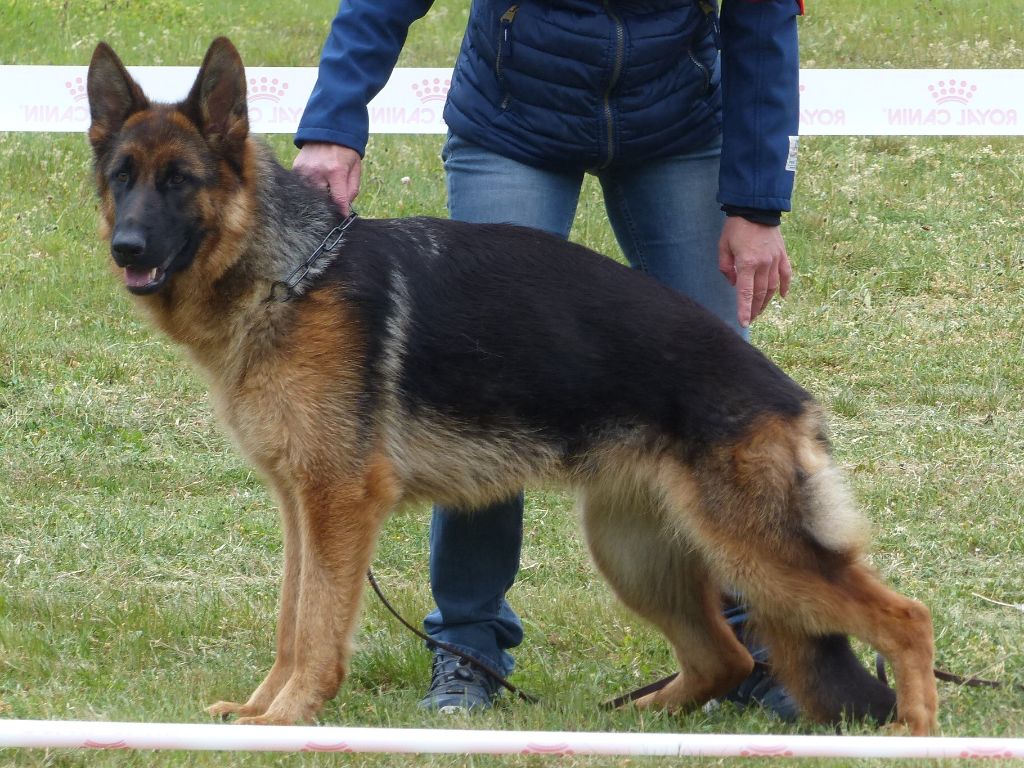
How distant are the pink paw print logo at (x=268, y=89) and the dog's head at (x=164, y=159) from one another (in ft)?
20.2

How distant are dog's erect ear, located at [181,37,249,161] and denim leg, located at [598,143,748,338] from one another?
1.16 m

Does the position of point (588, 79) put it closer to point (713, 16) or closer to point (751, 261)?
point (713, 16)

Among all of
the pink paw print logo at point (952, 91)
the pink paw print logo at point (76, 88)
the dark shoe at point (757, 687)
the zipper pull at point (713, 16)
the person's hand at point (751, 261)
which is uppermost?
the pink paw print logo at point (952, 91)

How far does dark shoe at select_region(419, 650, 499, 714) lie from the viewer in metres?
3.86

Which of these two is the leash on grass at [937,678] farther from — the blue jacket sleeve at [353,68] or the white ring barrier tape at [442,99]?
the white ring barrier tape at [442,99]

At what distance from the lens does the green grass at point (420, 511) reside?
4.03 metres

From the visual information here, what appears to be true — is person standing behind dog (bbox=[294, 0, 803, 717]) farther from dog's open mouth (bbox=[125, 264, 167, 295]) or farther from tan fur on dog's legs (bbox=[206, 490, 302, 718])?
dog's open mouth (bbox=[125, 264, 167, 295])

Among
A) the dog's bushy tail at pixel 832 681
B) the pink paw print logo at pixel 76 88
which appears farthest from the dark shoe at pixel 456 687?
the pink paw print logo at pixel 76 88

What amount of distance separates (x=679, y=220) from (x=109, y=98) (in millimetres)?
1743

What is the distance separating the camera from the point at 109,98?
11.9 ft

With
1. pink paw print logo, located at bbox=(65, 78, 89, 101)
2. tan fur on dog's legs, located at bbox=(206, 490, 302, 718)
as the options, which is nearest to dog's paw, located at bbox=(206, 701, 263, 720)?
tan fur on dog's legs, located at bbox=(206, 490, 302, 718)

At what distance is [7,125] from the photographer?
952 centimetres

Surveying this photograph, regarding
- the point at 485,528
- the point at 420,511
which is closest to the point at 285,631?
the point at 420,511

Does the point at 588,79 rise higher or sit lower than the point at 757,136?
higher
